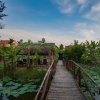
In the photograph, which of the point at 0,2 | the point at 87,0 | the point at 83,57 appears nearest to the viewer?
the point at 87,0

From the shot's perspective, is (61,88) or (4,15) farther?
(4,15)

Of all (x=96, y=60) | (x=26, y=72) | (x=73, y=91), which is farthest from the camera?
(x=96, y=60)

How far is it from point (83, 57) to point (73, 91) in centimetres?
3640

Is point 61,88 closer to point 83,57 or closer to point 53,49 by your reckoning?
point 83,57

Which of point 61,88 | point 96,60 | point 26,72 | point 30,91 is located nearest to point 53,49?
point 96,60

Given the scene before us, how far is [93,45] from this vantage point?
148 ft

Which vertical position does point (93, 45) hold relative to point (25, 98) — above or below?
above

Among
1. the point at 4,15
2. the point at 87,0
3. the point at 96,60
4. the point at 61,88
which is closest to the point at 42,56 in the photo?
the point at 96,60

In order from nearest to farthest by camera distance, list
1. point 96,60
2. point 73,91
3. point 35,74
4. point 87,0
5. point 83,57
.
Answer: point 73,91
point 87,0
point 35,74
point 96,60
point 83,57

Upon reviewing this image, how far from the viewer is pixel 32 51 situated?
54656mm

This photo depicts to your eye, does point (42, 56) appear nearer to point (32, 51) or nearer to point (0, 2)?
point (32, 51)

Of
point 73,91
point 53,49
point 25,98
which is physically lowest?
point 25,98

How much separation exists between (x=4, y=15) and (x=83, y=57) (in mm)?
26368

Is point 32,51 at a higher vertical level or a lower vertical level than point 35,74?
higher
